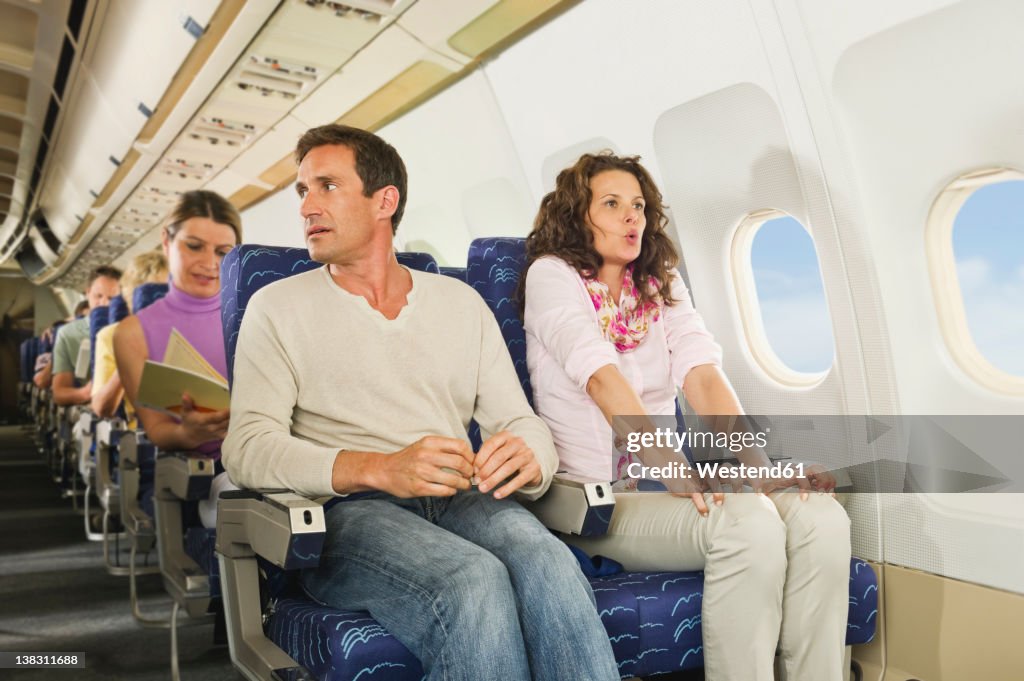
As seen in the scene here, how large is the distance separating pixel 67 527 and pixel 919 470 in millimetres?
5969

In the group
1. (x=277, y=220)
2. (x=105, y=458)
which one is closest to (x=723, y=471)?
(x=105, y=458)

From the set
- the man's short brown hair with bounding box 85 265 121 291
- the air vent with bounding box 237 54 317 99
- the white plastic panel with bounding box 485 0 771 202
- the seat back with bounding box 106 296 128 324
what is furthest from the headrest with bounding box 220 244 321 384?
the man's short brown hair with bounding box 85 265 121 291

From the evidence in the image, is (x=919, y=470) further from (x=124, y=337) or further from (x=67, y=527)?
(x=67, y=527)

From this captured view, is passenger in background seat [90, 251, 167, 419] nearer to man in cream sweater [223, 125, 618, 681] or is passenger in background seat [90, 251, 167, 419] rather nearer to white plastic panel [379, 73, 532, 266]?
white plastic panel [379, 73, 532, 266]


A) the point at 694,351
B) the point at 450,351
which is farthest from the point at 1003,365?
the point at 450,351

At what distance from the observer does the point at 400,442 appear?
2.17m

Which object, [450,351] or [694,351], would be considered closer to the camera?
[450,351]

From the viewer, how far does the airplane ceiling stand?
421cm

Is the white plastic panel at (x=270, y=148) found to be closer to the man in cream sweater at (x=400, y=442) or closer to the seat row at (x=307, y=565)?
the seat row at (x=307, y=565)

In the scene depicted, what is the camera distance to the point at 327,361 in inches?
84.7

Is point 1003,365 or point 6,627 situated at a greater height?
point 1003,365

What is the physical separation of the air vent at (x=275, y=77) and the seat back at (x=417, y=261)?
268 cm

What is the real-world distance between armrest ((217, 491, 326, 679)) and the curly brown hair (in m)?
1.14

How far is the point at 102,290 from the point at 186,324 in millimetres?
4198
